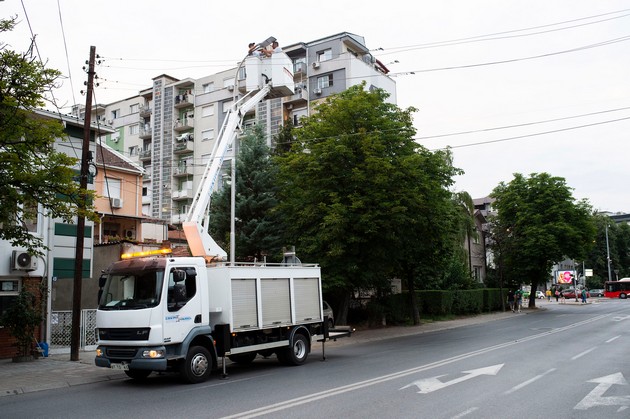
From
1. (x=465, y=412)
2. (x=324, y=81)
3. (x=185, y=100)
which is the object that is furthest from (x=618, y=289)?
(x=465, y=412)

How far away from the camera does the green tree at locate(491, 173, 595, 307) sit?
44594 millimetres

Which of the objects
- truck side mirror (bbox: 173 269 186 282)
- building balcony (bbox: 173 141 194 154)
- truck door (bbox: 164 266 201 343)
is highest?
building balcony (bbox: 173 141 194 154)

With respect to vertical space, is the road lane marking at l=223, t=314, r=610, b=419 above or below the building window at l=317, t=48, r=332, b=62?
below

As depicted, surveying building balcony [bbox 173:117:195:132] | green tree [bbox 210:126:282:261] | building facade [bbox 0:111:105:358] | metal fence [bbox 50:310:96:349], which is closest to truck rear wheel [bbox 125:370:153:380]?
building facade [bbox 0:111:105:358]

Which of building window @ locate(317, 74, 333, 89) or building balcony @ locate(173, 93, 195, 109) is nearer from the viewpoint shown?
building window @ locate(317, 74, 333, 89)

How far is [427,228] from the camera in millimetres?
24516

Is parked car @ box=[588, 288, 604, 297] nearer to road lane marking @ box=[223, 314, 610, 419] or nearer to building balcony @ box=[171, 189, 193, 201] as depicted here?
building balcony @ box=[171, 189, 193, 201]

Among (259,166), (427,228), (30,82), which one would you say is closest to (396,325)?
(427,228)

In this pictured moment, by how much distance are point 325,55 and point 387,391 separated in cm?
4017

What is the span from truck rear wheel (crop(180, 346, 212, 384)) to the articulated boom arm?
2790mm

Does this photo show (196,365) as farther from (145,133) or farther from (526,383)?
(145,133)

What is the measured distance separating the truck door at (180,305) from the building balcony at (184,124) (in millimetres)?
41505

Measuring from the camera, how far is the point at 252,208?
2575 centimetres

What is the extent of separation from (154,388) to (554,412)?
7685 mm
